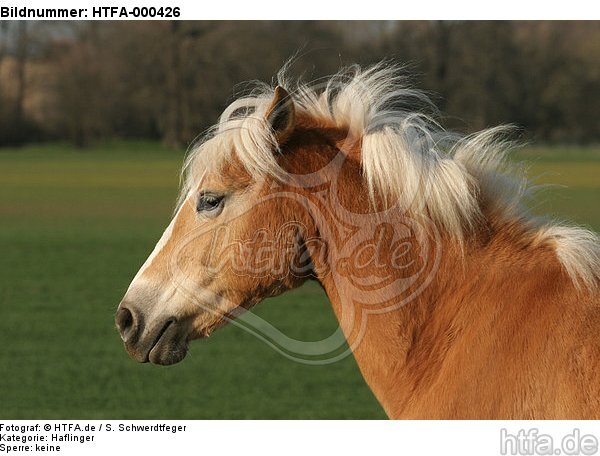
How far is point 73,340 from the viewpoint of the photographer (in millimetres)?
12438

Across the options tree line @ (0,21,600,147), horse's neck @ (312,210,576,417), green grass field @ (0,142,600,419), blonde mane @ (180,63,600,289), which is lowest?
tree line @ (0,21,600,147)

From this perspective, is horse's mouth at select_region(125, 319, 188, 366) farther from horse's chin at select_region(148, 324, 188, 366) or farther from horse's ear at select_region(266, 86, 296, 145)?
horse's ear at select_region(266, 86, 296, 145)

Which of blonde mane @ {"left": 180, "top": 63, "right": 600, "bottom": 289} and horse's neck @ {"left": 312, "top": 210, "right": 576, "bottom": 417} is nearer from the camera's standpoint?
horse's neck @ {"left": 312, "top": 210, "right": 576, "bottom": 417}

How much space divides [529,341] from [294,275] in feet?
3.55

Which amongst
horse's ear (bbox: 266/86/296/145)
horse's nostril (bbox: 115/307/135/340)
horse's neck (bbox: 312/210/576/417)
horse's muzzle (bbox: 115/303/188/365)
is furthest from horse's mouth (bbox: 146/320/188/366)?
horse's ear (bbox: 266/86/296/145)

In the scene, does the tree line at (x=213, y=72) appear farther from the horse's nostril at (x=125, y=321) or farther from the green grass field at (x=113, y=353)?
the horse's nostril at (x=125, y=321)

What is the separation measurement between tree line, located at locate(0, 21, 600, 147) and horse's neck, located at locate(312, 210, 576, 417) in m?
59.1

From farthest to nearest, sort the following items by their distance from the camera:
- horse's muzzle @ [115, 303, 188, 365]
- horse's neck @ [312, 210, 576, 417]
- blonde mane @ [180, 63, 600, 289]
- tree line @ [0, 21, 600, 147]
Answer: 1. tree line @ [0, 21, 600, 147]
2. horse's muzzle @ [115, 303, 188, 365]
3. blonde mane @ [180, 63, 600, 289]
4. horse's neck @ [312, 210, 576, 417]

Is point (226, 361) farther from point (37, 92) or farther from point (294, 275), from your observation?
point (37, 92)

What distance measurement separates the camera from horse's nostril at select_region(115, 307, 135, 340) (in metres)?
4.06

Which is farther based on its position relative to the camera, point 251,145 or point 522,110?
point 522,110

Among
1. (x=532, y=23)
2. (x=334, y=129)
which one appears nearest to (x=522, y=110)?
(x=532, y=23)

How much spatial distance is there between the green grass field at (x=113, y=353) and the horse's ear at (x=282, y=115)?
48.3 inches

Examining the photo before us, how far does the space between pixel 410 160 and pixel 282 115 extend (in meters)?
0.59
